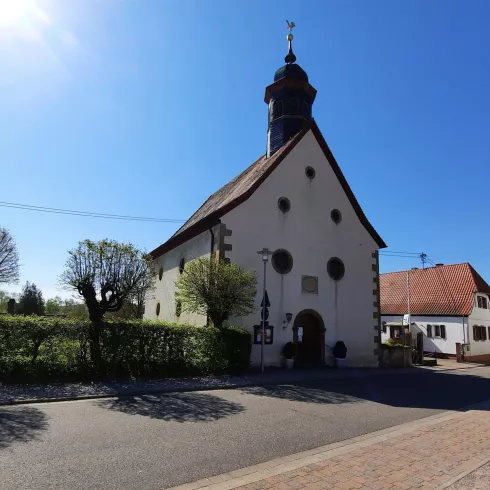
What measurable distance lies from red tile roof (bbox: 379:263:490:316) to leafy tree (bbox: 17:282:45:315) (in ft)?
116

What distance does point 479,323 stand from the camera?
3145 centimetres

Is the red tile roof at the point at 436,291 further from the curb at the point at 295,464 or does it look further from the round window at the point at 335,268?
the curb at the point at 295,464

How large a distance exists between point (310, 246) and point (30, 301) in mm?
35363

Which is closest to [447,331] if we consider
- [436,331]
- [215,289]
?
[436,331]

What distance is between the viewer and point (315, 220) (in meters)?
20.3

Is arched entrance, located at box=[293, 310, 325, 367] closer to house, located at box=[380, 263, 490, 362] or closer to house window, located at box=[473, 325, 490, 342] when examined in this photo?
house, located at box=[380, 263, 490, 362]

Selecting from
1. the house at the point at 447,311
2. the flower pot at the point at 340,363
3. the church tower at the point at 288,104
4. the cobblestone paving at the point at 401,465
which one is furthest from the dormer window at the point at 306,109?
the cobblestone paving at the point at 401,465

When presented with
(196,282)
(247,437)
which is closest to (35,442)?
(247,437)

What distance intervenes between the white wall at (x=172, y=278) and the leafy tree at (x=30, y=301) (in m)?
20.8

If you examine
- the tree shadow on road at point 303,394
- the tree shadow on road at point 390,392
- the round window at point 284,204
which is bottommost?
the tree shadow on road at point 303,394

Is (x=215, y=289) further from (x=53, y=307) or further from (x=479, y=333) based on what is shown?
(x=53, y=307)

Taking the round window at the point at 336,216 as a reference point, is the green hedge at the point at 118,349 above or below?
below

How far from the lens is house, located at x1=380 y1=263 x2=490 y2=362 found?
30.1 metres

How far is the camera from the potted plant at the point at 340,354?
63.2 ft
